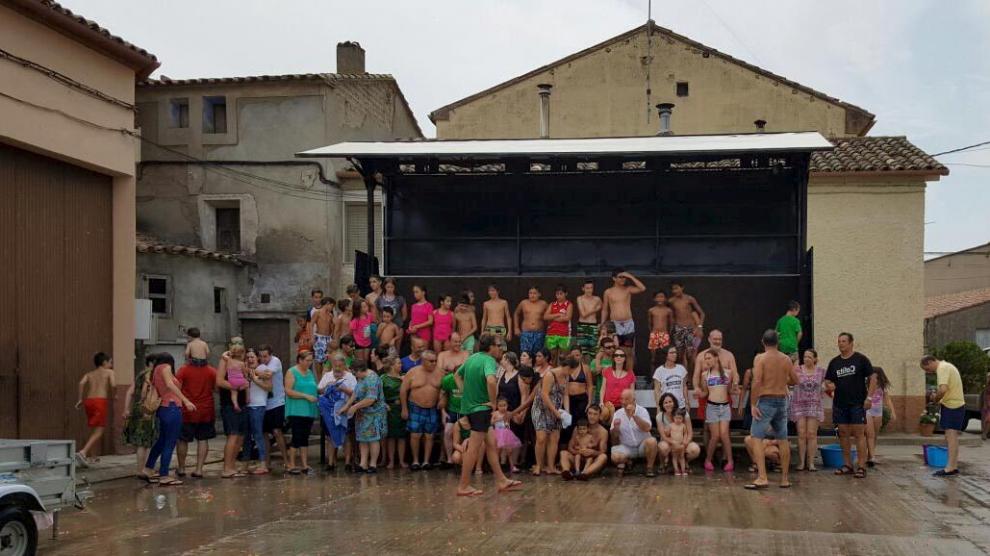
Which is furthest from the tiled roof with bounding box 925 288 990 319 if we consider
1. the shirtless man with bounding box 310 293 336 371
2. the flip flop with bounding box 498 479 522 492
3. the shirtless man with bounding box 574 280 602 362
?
the flip flop with bounding box 498 479 522 492

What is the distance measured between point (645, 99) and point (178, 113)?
1202cm

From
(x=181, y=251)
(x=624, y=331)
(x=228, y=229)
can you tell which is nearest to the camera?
(x=624, y=331)

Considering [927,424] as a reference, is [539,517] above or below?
above

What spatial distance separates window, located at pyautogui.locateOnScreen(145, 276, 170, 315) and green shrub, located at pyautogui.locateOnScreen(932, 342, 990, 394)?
19490 mm

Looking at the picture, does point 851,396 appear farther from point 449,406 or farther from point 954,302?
point 954,302

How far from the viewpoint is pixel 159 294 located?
2153 centimetres

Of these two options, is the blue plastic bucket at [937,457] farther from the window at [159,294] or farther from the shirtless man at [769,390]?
the window at [159,294]

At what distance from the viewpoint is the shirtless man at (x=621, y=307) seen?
15.5 m

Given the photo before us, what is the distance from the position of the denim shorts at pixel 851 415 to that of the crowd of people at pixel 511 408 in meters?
0.02

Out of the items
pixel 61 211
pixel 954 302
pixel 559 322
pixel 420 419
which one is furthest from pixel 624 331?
pixel 954 302

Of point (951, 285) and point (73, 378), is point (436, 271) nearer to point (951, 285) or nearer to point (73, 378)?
point (73, 378)

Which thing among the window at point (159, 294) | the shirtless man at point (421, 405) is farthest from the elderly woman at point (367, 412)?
the window at point (159, 294)

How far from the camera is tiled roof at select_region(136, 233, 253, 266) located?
21.0m

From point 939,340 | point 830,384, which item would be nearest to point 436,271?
point 830,384
